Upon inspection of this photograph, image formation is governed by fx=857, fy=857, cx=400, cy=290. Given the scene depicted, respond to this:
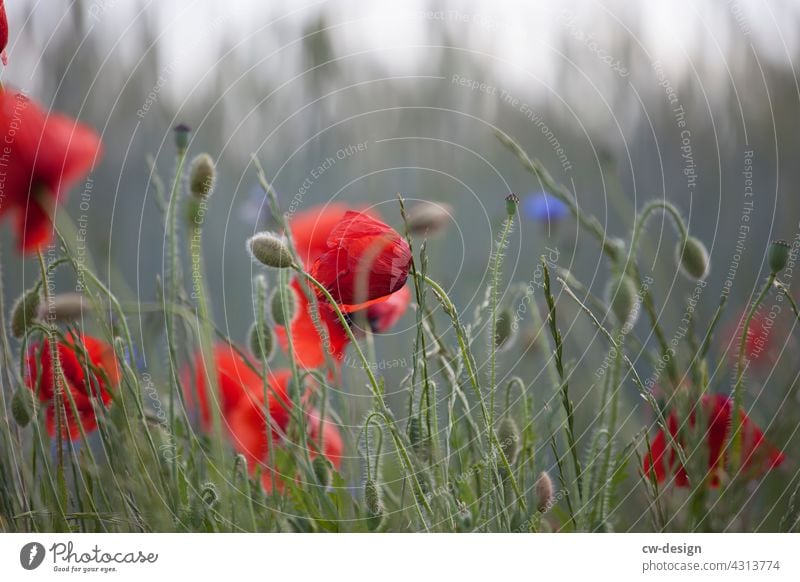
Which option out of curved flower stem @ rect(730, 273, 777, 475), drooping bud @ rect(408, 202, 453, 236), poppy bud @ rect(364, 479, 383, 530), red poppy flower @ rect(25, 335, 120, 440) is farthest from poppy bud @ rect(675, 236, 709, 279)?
red poppy flower @ rect(25, 335, 120, 440)

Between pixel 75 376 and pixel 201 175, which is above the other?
pixel 201 175

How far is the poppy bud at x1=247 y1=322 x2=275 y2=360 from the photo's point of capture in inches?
22.7

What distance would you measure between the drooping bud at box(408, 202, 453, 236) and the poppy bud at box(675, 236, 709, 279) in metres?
0.17

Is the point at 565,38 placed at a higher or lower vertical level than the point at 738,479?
higher

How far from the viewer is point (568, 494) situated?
552 mm

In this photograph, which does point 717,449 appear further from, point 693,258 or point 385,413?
point 385,413

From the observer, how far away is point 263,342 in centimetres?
57

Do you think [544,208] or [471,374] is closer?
[471,374]

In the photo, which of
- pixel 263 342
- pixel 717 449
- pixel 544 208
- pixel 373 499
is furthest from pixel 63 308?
pixel 717 449

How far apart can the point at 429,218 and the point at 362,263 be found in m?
0.09
